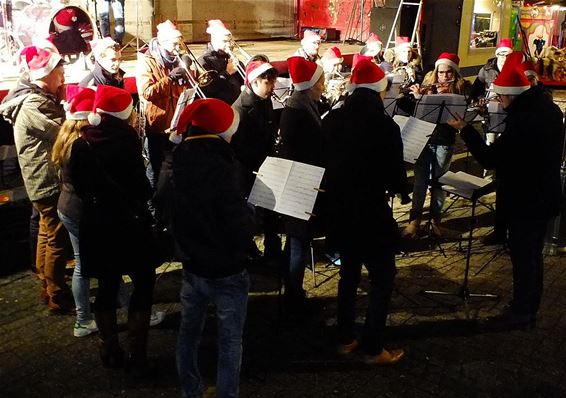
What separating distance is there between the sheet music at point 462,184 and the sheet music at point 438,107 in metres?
0.56

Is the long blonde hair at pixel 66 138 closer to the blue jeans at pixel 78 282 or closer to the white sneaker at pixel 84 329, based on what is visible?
the blue jeans at pixel 78 282

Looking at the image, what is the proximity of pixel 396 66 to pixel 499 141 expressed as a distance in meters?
4.83

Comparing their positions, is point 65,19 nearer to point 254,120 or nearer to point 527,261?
point 254,120

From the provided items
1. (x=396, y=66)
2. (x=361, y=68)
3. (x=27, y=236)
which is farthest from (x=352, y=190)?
(x=396, y=66)

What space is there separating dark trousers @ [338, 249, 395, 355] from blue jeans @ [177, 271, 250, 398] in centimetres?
96

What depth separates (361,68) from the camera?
12.6 ft

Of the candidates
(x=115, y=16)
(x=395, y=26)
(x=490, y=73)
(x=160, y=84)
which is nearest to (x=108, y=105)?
(x=160, y=84)

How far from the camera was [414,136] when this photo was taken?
5.25 meters

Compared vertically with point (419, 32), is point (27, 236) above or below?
below

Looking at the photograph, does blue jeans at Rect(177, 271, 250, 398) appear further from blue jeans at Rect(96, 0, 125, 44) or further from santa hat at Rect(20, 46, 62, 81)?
blue jeans at Rect(96, 0, 125, 44)

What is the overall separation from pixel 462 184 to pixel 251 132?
2.01 m

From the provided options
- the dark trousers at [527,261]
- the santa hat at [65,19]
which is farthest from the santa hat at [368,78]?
the santa hat at [65,19]

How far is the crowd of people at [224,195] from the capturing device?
312 centimetres

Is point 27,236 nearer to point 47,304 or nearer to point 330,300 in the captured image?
point 47,304
